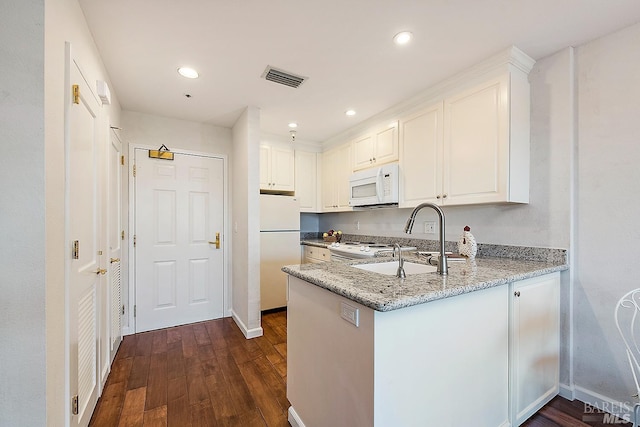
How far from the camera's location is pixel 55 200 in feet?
3.67

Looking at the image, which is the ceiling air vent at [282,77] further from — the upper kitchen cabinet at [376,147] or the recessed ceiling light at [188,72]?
the upper kitchen cabinet at [376,147]

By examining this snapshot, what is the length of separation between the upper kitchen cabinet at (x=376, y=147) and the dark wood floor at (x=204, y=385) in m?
2.15

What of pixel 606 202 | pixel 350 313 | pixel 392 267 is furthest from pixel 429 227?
pixel 350 313

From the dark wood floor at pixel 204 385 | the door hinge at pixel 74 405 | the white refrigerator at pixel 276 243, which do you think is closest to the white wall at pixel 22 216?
the door hinge at pixel 74 405

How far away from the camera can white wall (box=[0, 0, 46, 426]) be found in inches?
38.3

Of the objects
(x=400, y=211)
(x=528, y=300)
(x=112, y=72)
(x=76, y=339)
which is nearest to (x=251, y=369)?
(x=76, y=339)

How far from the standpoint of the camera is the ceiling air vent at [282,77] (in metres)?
2.13

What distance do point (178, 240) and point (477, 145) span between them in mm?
3143

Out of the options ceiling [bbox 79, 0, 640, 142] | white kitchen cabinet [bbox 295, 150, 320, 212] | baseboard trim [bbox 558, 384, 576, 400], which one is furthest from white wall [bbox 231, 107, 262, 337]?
baseboard trim [bbox 558, 384, 576, 400]

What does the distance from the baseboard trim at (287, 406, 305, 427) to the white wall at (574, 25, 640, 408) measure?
72.7 inches

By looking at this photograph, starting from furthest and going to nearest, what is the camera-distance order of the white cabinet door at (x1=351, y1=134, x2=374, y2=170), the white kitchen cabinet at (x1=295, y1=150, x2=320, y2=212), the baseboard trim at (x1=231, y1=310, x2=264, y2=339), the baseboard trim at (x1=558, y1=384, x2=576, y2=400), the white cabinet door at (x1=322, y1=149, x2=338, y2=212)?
the white kitchen cabinet at (x1=295, y1=150, x2=320, y2=212)
the white cabinet door at (x1=322, y1=149, x2=338, y2=212)
the white cabinet door at (x1=351, y1=134, x2=374, y2=170)
the baseboard trim at (x1=231, y1=310, x2=264, y2=339)
the baseboard trim at (x1=558, y1=384, x2=576, y2=400)

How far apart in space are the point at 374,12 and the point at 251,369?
262 centimetres

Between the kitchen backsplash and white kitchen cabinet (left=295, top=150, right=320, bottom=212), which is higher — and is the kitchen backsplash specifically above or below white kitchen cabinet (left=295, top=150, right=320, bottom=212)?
below
